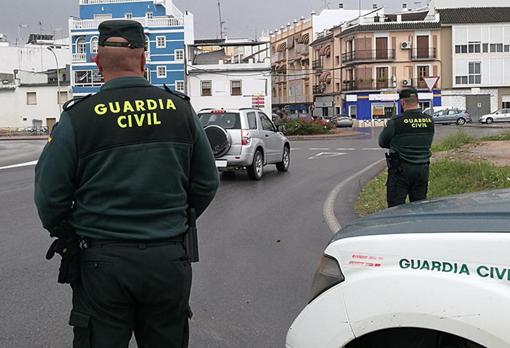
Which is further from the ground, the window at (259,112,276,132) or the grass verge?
the window at (259,112,276,132)

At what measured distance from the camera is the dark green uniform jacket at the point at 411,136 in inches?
278

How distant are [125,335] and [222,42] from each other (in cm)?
6556

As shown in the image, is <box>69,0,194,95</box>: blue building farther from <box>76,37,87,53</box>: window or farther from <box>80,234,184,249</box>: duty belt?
<box>80,234,184,249</box>: duty belt

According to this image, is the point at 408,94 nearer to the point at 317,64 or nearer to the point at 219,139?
the point at 219,139

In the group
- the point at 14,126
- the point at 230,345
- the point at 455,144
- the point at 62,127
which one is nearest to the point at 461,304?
the point at 62,127

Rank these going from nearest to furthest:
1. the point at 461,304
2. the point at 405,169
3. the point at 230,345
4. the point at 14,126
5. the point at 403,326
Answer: the point at 461,304
the point at 403,326
the point at 230,345
the point at 405,169
the point at 14,126

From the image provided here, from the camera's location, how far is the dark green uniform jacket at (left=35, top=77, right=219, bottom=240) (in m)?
2.69

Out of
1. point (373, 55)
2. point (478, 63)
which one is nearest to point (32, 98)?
point (373, 55)

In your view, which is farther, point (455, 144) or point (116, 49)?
point (455, 144)

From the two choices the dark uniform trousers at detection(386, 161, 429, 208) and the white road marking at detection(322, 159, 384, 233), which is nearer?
the dark uniform trousers at detection(386, 161, 429, 208)

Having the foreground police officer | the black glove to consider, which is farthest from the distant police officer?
the black glove

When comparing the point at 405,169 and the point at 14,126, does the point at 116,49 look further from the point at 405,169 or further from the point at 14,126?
the point at 14,126

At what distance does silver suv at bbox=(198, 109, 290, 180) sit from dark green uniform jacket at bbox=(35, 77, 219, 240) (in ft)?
38.3

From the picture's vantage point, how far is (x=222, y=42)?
66.6 m
